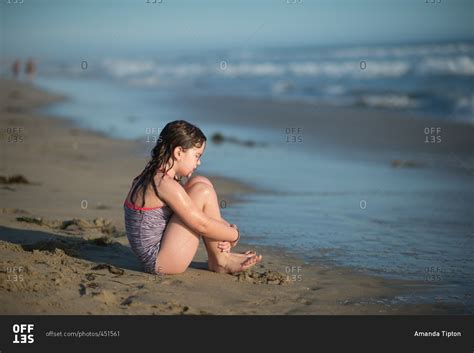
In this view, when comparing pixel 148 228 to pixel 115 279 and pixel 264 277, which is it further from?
pixel 264 277

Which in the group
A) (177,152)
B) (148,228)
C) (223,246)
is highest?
(177,152)

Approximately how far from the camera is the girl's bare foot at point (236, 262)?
4.84m

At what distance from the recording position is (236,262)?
16.0ft

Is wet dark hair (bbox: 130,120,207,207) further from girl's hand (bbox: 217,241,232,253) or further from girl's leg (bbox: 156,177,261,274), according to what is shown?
girl's hand (bbox: 217,241,232,253)

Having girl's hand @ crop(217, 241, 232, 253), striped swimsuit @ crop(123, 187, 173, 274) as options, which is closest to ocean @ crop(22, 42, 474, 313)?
girl's hand @ crop(217, 241, 232, 253)

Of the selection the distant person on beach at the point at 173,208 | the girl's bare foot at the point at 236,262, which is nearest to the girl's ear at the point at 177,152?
the distant person on beach at the point at 173,208

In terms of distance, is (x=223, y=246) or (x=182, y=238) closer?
(x=182, y=238)

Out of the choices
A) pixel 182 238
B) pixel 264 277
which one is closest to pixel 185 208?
pixel 182 238

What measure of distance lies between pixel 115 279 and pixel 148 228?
0.42 meters

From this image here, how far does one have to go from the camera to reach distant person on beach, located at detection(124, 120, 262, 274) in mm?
4535
